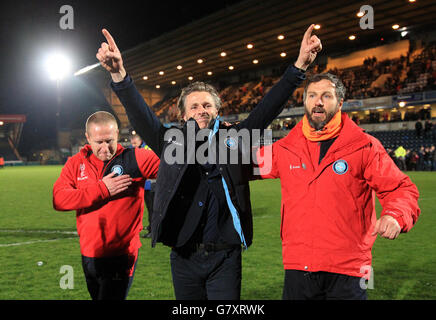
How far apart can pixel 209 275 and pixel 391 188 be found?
1143mm

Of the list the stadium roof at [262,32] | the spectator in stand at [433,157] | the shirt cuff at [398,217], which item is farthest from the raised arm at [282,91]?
the spectator in stand at [433,157]

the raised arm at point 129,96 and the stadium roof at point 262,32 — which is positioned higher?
the stadium roof at point 262,32

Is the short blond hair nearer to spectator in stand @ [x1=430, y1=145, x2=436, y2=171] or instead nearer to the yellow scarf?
the yellow scarf

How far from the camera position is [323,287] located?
2.40 meters

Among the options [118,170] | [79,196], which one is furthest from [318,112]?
[79,196]

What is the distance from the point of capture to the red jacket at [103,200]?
113 inches

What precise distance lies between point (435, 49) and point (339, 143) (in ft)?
102

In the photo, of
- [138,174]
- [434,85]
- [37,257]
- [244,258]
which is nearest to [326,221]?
[138,174]

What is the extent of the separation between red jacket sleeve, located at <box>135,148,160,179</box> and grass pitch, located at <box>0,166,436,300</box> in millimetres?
1781

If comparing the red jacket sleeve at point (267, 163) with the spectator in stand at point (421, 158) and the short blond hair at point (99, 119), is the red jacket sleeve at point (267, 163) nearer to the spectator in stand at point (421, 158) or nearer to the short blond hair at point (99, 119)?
the short blond hair at point (99, 119)

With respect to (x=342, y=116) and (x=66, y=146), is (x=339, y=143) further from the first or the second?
(x=66, y=146)

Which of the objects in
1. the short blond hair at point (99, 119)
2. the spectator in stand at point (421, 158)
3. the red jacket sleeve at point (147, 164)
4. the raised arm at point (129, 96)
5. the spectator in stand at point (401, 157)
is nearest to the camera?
the raised arm at point (129, 96)

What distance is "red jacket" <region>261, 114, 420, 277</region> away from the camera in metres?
2.36

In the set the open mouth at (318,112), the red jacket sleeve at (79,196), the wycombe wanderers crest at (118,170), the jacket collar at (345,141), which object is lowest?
the red jacket sleeve at (79,196)
